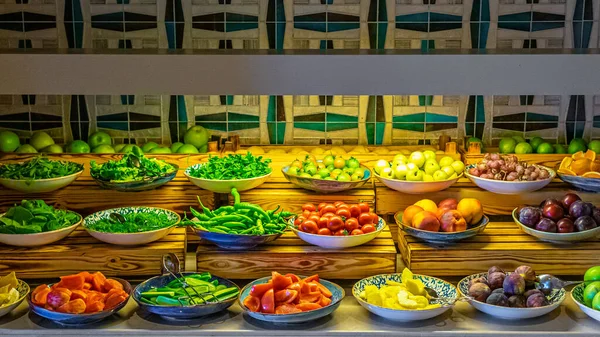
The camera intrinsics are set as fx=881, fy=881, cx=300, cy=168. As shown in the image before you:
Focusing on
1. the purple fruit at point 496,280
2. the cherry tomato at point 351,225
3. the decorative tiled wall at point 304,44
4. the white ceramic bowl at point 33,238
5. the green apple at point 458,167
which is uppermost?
the decorative tiled wall at point 304,44

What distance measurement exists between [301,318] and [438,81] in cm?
131

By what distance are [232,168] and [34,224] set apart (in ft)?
3.88

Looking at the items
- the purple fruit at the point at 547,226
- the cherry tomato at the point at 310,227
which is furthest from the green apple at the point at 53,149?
the purple fruit at the point at 547,226

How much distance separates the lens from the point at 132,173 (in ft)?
17.1

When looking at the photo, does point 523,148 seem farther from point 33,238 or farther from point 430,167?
point 33,238

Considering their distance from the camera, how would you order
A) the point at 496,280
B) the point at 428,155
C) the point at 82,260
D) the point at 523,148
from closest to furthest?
the point at 496,280 < the point at 82,260 < the point at 428,155 < the point at 523,148

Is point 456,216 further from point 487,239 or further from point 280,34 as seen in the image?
point 280,34

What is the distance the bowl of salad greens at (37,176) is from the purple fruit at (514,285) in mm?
2606

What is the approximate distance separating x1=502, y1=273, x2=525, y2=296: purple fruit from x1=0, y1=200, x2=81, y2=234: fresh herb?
2382 millimetres

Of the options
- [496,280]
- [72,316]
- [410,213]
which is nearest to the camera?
[72,316]

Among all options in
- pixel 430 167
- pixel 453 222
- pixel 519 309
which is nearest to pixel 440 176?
pixel 430 167

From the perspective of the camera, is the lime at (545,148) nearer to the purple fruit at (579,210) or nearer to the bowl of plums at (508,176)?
the bowl of plums at (508,176)

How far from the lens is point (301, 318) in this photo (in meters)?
4.19

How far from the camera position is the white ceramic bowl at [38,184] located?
5.18 metres
